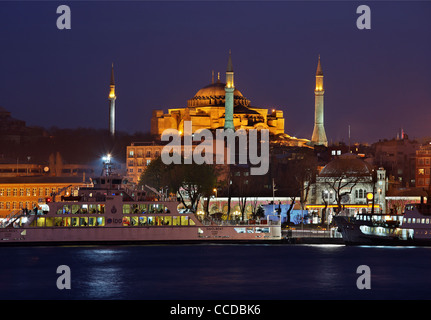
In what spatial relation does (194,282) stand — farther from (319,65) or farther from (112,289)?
(319,65)

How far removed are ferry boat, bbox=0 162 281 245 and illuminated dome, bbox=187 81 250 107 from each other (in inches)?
3458

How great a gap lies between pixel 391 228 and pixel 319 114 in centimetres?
7826

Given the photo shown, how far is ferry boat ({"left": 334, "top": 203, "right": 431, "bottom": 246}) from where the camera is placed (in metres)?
73.4

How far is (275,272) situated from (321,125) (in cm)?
Result: 9581

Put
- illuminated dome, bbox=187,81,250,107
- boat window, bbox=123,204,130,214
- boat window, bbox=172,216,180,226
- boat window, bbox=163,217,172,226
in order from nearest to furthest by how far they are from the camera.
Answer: boat window, bbox=123,204,130,214, boat window, bbox=163,217,172,226, boat window, bbox=172,216,180,226, illuminated dome, bbox=187,81,250,107

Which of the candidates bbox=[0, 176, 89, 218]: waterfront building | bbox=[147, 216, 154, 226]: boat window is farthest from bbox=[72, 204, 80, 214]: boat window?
bbox=[0, 176, 89, 218]: waterfront building

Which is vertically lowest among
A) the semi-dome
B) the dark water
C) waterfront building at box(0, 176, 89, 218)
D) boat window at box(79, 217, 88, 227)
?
the dark water

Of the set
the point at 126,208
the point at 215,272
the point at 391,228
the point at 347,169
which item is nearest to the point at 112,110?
the point at 347,169

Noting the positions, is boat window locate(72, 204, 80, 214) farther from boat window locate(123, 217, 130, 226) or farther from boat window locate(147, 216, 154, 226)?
boat window locate(147, 216, 154, 226)

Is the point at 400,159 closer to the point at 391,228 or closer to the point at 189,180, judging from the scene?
the point at 189,180

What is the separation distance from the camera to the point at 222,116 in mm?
155500

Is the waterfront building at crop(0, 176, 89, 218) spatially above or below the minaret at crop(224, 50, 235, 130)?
below

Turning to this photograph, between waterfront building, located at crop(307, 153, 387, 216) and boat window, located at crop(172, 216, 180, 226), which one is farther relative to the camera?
waterfront building, located at crop(307, 153, 387, 216)
